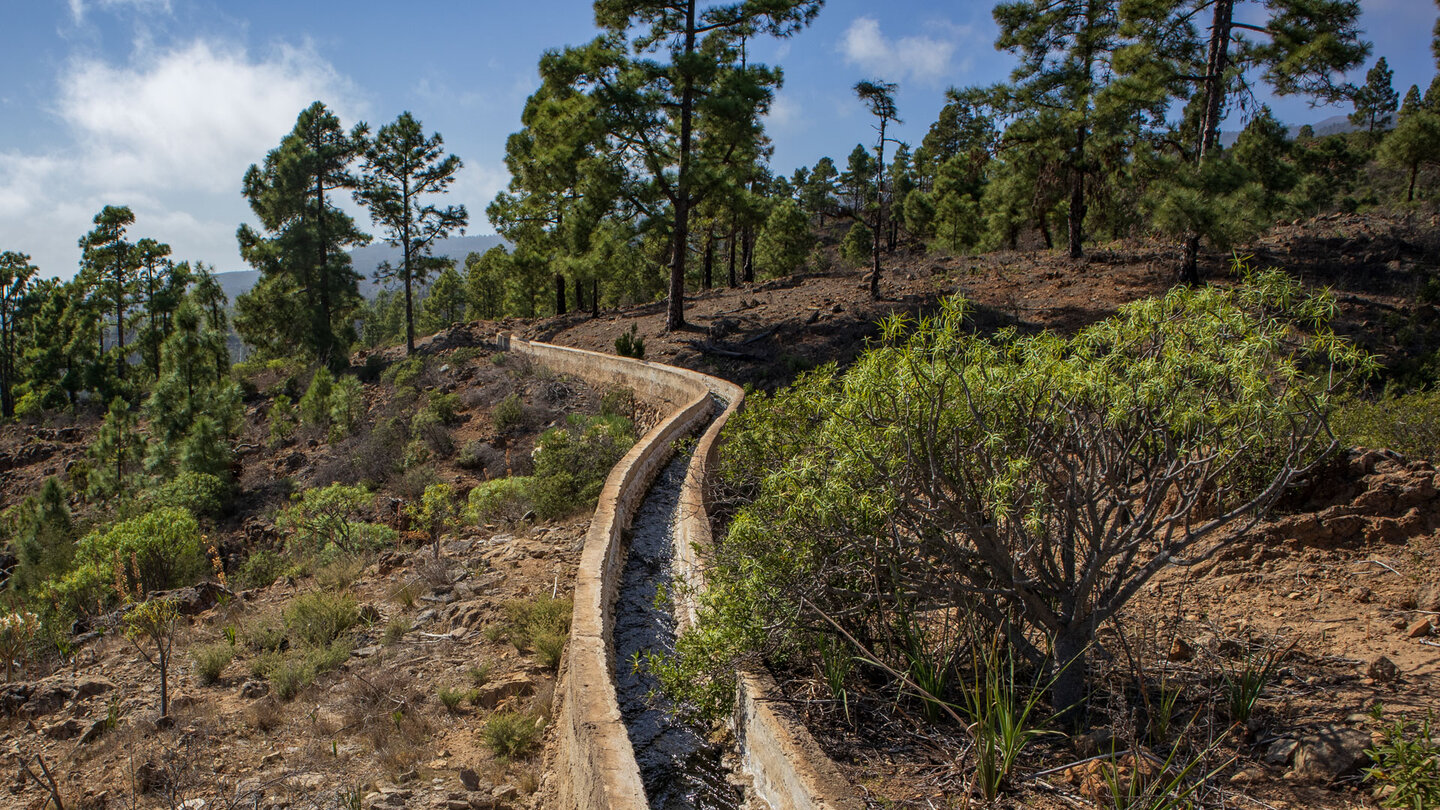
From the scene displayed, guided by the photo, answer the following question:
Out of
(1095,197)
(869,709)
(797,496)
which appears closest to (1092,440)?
(797,496)

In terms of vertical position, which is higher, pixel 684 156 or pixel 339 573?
pixel 684 156

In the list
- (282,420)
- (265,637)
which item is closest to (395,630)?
(265,637)

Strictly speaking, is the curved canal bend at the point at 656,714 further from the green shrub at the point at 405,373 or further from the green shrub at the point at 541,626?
the green shrub at the point at 405,373

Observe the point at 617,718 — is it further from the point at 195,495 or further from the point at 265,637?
the point at 195,495

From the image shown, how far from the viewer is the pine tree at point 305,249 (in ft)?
103

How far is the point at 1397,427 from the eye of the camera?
7.09 meters

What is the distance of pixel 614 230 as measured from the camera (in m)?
21.1

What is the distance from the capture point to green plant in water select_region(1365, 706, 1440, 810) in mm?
2994

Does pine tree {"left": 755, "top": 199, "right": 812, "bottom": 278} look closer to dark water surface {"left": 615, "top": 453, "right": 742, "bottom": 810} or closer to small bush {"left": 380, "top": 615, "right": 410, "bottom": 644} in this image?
dark water surface {"left": 615, "top": 453, "right": 742, "bottom": 810}

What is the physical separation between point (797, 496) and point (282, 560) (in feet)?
31.5

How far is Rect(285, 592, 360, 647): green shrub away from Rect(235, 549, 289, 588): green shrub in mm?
3436

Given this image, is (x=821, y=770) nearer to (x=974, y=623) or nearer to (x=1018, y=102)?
(x=974, y=623)

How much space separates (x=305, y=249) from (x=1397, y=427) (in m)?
34.8

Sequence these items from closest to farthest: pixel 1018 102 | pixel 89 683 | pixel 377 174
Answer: pixel 89 683 < pixel 1018 102 < pixel 377 174
